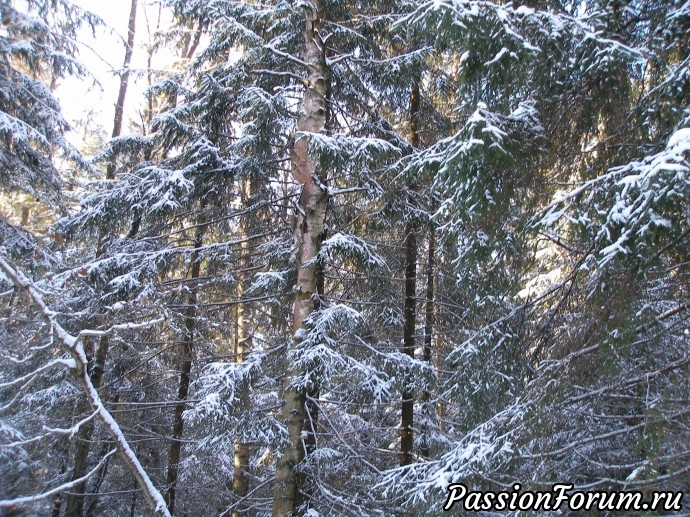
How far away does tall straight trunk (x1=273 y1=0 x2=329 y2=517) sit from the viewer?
518cm

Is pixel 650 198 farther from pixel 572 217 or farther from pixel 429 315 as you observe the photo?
pixel 429 315

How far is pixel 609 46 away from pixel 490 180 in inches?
49.4

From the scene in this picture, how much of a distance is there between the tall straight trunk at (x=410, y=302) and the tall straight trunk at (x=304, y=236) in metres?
1.62

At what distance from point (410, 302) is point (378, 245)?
1432mm

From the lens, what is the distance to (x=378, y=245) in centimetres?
629

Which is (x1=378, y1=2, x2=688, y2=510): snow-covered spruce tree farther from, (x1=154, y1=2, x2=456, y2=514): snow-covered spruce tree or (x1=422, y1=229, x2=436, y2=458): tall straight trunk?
(x1=422, y1=229, x2=436, y2=458): tall straight trunk

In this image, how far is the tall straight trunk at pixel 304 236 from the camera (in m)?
5.18

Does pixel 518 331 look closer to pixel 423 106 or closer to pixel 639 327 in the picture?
pixel 639 327

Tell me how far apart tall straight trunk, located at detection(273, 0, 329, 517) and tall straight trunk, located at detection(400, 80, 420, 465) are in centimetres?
162

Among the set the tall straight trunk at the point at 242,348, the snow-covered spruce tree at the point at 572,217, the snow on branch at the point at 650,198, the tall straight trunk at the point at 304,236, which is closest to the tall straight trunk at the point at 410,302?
the tall straight trunk at the point at 304,236

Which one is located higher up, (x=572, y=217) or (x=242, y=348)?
(x=572, y=217)

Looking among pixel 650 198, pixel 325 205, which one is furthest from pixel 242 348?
pixel 650 198

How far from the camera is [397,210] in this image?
6602 mm

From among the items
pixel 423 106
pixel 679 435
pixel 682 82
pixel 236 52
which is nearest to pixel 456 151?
pixel 682 82
